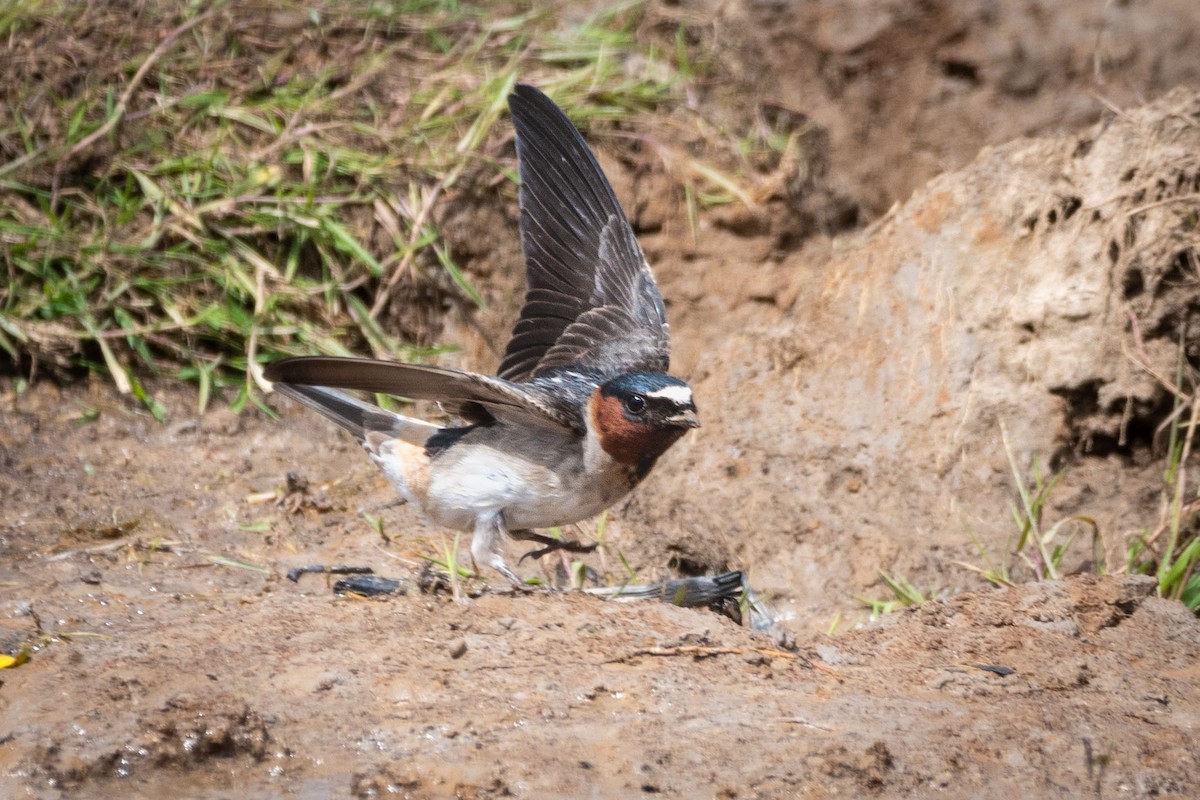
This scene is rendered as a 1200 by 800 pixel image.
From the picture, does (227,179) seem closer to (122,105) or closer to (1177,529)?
(122,105)

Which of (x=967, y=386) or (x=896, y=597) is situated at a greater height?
(x=967, y=386)

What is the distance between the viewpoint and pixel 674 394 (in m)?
4.44

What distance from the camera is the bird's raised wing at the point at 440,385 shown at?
12.4 ft

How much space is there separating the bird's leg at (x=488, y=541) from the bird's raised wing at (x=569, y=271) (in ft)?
2.57

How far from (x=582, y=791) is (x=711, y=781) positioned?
30cm

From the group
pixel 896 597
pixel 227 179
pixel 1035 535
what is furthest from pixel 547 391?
pixel 227 179

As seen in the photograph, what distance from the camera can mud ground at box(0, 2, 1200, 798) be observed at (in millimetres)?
3293

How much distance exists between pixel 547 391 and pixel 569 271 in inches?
33.3

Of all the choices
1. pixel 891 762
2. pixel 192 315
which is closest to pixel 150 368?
pixel 192 315

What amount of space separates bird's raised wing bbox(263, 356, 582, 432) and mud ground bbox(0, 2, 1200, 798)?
23.0 inches

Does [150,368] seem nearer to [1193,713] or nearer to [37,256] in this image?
[37,256]

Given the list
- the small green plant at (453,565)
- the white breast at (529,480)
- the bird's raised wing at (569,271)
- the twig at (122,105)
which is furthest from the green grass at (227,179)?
the white breast at (529,480)

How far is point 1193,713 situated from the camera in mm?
3646

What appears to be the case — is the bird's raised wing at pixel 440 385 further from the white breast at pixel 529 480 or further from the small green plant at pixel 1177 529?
the small green plant at pixel 1177 529
